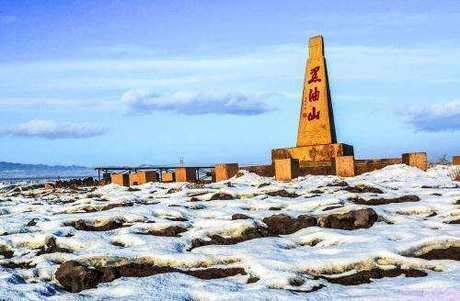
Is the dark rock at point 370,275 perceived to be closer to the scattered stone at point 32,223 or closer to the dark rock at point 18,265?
the dark rock at point 18,265

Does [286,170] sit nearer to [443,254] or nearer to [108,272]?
→ [443,254]

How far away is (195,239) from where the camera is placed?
5.97 metres

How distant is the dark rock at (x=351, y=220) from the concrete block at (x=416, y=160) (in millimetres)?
9977

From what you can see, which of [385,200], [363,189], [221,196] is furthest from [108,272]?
[363,189]

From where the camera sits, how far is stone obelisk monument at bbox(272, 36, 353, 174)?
18255 millimetres

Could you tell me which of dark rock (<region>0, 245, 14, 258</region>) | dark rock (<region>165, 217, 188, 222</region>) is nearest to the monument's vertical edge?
dark rock (<region>165, 217, 188, 222</region>)

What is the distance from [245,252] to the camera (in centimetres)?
516

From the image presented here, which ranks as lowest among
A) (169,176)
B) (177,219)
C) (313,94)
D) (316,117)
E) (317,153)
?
(177,219)

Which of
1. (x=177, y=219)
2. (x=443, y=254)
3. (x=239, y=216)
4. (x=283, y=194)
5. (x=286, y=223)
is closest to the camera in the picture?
(x=443, y=254)

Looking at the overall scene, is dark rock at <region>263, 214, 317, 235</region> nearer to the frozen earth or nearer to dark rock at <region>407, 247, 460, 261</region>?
the frozen earth

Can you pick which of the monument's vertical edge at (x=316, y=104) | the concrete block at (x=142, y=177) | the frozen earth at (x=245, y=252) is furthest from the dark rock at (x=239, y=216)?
the monument's vertical edge at (x=316, y=104)

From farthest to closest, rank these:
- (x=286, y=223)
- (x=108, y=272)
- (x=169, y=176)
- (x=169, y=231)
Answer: (x=169, y=176)
(x=286, y=223)
(x=169, y=231)
(x=108, y=272)

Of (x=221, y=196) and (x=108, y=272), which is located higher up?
(x=221, y=196)

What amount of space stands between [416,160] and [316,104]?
4.09 metres
